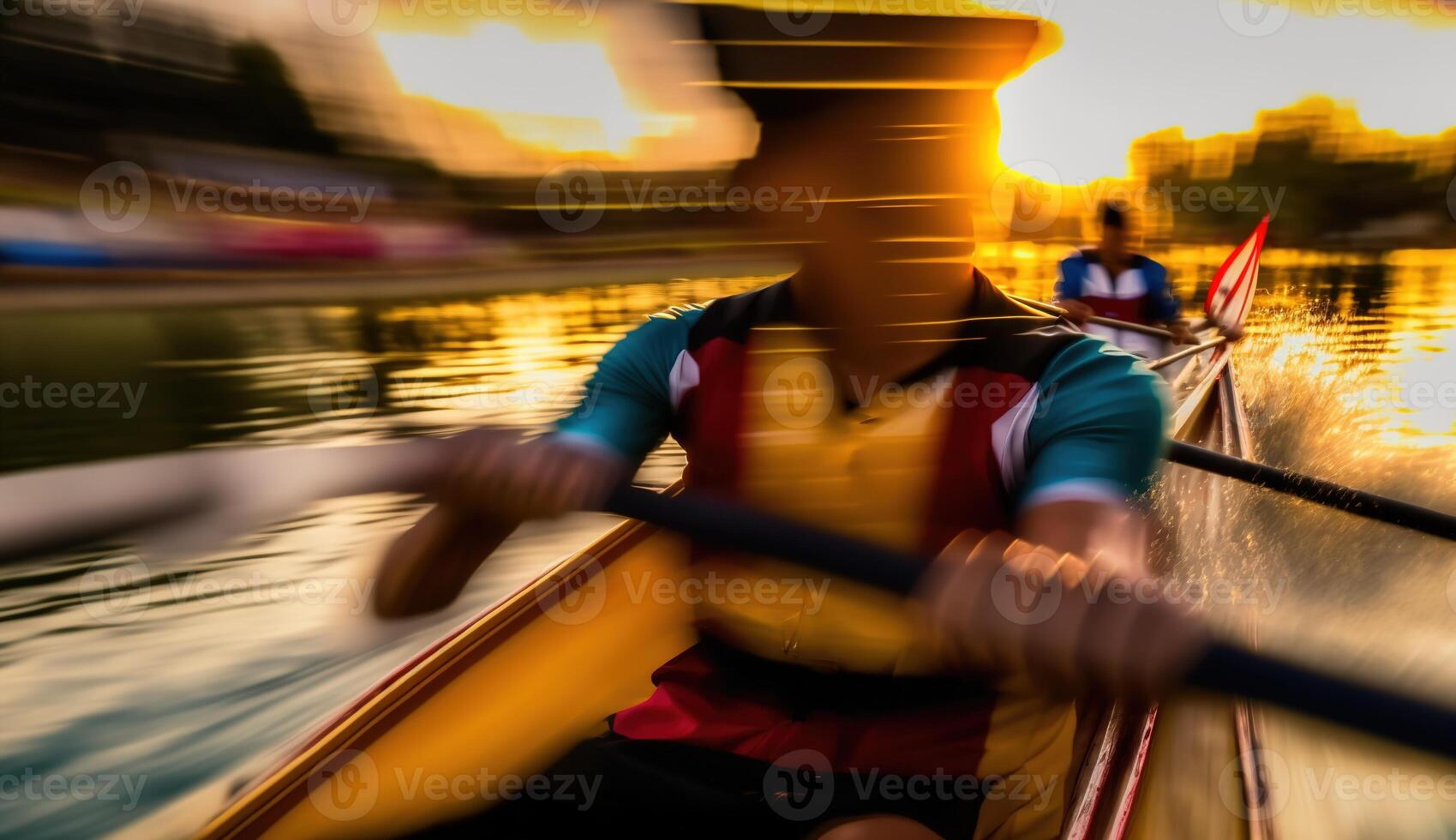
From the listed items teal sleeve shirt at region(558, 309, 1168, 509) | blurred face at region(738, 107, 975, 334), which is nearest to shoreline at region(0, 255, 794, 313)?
blurred face at region(738, 107, 975, 334)

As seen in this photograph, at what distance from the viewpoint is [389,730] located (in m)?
1.46

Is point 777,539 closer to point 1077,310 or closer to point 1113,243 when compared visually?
point 1077,310

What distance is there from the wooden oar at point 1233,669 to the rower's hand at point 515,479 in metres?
0.16

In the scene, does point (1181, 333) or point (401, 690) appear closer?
point (401, 690)

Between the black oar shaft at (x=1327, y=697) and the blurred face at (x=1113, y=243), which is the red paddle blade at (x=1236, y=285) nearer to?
the blurred face at (x=1113, y=243)

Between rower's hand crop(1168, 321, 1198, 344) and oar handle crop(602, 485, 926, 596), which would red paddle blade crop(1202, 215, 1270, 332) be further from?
oar handle crop(602, 485, 926, 596)

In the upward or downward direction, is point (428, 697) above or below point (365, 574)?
below

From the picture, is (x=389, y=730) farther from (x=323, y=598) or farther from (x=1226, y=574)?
(x=1226, y=574)

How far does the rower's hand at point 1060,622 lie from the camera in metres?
0.68

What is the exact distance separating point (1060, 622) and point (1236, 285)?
5.08 meters

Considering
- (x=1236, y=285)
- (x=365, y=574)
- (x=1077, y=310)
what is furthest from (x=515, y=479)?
(x=1236, y=285)

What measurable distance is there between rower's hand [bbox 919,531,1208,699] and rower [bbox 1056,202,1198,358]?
3741 millimetres

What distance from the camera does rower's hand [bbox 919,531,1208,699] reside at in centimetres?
68

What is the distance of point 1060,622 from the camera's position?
70 centimetres
